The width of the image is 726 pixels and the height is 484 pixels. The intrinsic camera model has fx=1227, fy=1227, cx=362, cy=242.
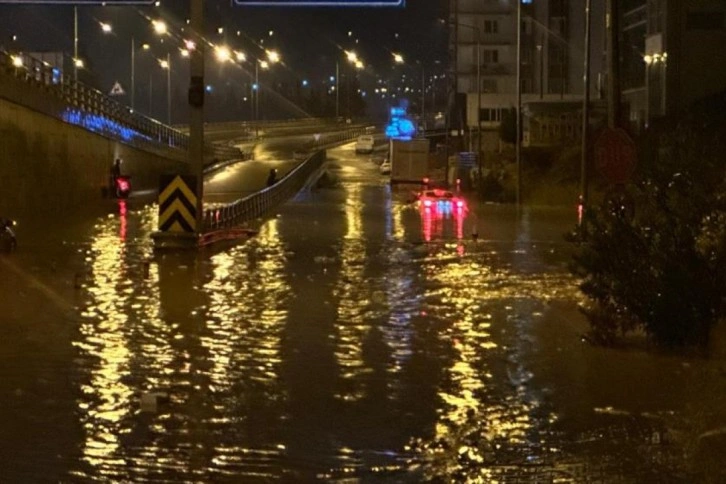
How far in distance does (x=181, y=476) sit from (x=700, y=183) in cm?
685

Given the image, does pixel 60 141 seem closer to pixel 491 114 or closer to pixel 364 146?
pixel 364 146

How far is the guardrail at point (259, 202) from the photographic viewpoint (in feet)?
99.6

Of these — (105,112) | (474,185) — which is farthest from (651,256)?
(474,185)

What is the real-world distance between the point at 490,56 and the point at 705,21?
5567cm

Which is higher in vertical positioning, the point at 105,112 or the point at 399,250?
the point at 105,112

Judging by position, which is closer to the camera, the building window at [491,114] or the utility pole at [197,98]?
the utility pole at [197,98]

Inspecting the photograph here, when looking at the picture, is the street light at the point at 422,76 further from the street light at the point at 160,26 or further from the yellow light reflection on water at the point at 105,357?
the yellow light reflection on water at the point at 105,357

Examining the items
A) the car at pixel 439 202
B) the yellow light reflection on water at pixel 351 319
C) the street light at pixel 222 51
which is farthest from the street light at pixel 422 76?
the yellow light reflection on water at pixel 351 319

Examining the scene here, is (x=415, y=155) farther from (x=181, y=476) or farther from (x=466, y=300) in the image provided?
(x=181, y=476)

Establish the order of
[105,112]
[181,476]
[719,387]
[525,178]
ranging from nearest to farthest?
1. [181,476]
2. [719,387]
3. [105,112]
4. [525,178]

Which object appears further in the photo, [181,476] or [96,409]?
[96,409]

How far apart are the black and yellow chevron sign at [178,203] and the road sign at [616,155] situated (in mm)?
9004

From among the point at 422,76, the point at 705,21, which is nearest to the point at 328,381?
the point at 705,21

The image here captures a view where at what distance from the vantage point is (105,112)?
46.8 metres
